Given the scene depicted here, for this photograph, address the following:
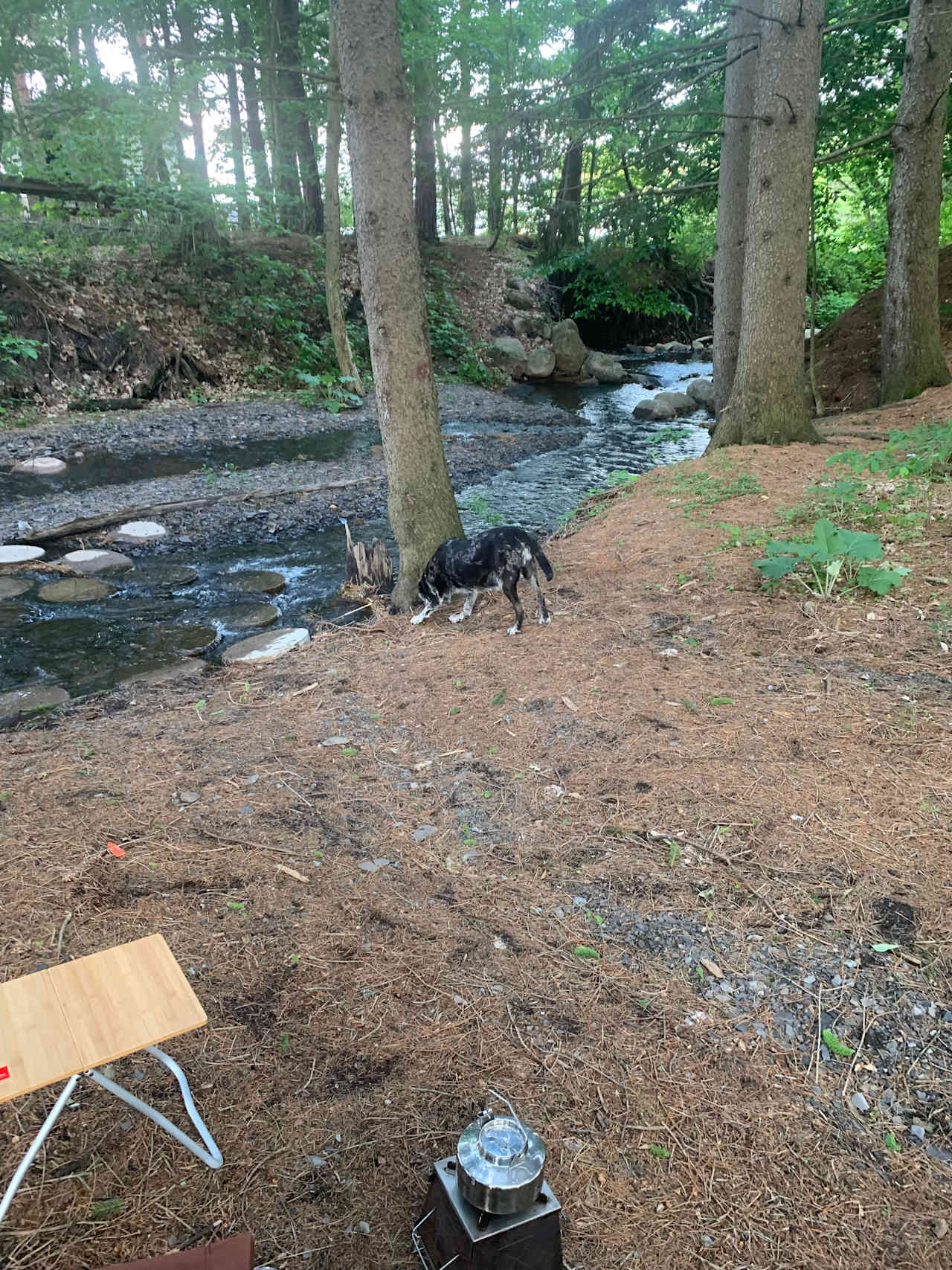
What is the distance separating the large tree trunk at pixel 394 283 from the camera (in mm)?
5730

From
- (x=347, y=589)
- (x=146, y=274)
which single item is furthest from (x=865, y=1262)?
(x=146, y=274)

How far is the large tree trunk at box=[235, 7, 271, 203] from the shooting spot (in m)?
18.4

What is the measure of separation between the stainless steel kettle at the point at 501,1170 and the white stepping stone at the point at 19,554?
8.33 m

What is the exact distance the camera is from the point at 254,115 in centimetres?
2231

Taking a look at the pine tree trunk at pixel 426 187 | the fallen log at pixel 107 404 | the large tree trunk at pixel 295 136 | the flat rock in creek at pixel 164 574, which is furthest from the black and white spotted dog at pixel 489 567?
the pine tree trunk at pixel 426 187

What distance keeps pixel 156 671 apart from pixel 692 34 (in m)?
13.2

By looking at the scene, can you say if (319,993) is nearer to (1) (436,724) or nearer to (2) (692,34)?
(1) (436,724)

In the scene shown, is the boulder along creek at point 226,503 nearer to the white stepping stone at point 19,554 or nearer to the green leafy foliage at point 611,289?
the white stepping stone at point 19,554

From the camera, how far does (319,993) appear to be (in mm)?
2684

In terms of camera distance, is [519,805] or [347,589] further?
[347,589]

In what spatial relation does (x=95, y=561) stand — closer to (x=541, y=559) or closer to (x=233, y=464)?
(x=233, y=464)

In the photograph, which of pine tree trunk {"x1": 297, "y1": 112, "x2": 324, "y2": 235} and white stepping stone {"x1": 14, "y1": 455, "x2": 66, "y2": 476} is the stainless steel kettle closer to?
white stepping stone {"x1": 14, "y1": 455, "x2": 66, "y2": 476}

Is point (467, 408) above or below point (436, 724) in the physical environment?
above

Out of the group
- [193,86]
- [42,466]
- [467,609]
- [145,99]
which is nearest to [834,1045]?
[467,609]
